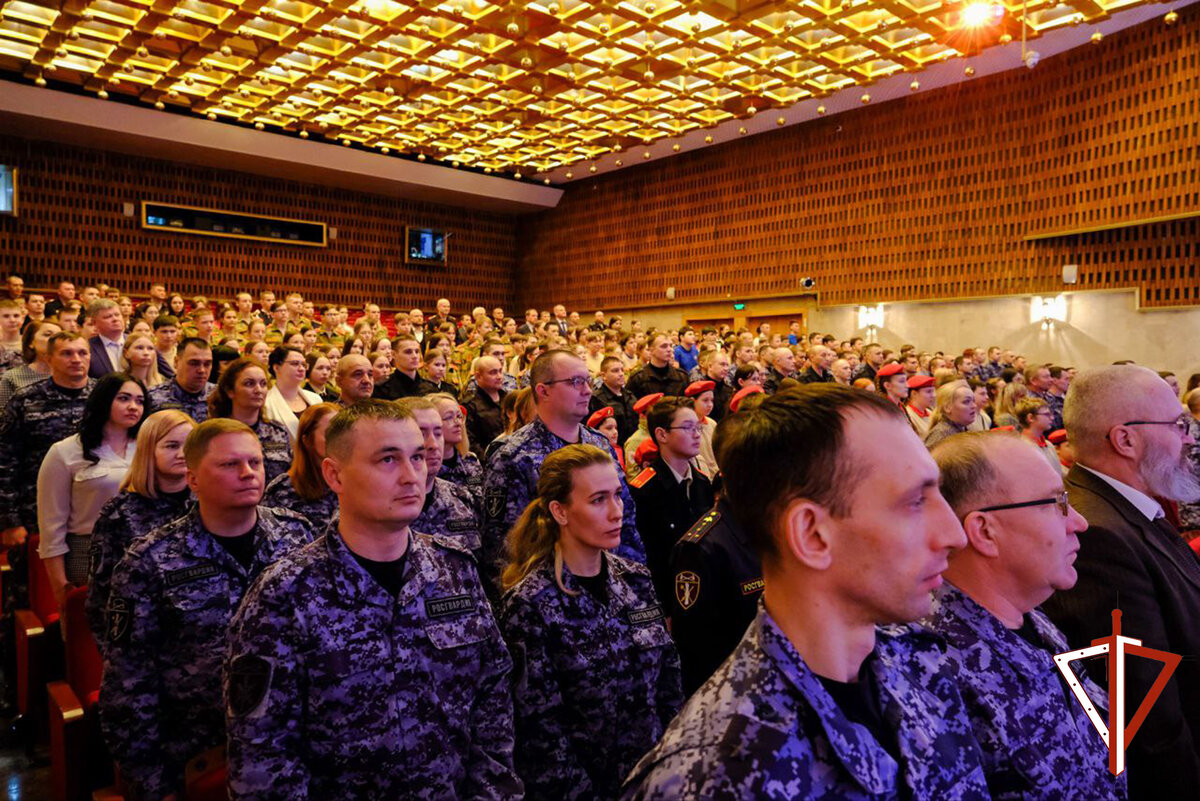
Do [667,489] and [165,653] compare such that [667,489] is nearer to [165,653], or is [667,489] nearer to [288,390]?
[165,653]

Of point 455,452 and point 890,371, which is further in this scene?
point 890,371

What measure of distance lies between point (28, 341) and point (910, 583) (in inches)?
243

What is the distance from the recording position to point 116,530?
2703mm

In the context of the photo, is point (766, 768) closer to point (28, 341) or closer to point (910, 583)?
point (910, 583)

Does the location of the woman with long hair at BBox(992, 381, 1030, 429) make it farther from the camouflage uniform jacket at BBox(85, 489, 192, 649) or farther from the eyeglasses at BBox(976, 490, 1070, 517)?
the camouflage uniform jacket at BBox(85, 489, 192, 649)

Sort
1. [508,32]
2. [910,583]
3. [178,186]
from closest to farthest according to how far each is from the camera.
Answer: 1. [910,583]
2. [508,32]
3. [178,186]

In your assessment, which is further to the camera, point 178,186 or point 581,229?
point 581,229

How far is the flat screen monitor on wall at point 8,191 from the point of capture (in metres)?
13.4

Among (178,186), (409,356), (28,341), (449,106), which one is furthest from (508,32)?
(178,186)

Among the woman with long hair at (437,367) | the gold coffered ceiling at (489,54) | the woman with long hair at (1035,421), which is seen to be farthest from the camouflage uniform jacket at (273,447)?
the gold coffered ceiling at (489,54)

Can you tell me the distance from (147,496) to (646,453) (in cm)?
230

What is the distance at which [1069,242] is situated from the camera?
41.1 feet

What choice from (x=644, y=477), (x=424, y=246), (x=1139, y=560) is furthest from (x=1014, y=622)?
(x=424, y=246)

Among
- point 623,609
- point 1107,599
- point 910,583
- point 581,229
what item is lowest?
point 623,609
